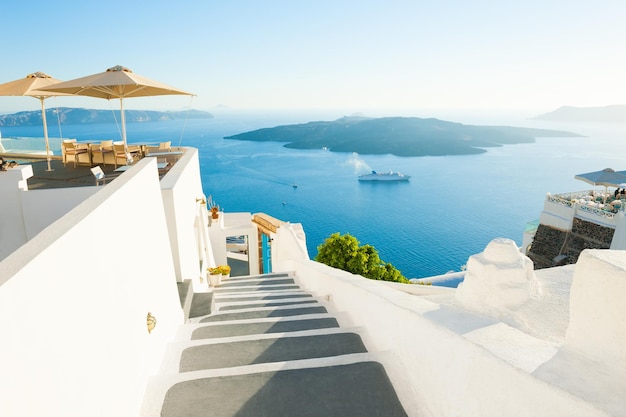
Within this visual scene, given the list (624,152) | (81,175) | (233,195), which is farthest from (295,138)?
(81,175)

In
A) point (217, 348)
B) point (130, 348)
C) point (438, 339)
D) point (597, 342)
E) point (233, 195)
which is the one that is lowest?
point (233, 195)

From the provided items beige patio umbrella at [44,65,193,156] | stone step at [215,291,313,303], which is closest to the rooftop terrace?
beige patio umbrella at [44,65,193,156]

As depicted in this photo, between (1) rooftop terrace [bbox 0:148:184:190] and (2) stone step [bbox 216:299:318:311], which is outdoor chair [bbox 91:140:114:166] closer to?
(1) rooftop terrace [bbox 0:148:184:190]

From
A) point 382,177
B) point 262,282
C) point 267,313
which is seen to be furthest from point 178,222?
point 382,177

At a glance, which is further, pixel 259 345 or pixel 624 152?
pixel 624 152

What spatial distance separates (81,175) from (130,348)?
7.00 metres

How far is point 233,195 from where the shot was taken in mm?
72062

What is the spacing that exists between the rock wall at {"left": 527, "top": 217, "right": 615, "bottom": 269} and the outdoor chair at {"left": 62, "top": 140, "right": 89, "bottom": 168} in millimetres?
19901

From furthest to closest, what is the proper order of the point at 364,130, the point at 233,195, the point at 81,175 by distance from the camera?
the point at 364,130
the point at 233,195
the point at 81,175

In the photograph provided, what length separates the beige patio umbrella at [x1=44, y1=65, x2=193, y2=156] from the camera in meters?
7.78

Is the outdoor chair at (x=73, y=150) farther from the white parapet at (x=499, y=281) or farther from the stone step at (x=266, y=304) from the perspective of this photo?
the white parapet at (x=499, y=281)

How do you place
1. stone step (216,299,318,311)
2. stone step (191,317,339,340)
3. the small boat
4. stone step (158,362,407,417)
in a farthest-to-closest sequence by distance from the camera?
the small boat, stone step (216,299,318,311), stone step (191,317,339,340), stone step (158,362,407,417)

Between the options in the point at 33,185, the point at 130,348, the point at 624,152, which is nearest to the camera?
the point at 130,348

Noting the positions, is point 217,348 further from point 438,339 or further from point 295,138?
point 295,138
